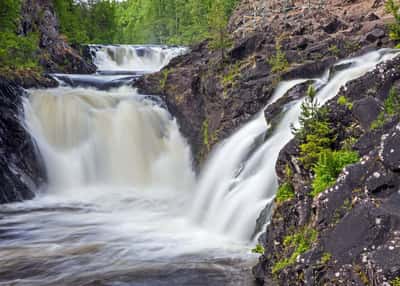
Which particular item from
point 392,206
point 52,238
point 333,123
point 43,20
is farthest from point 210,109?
point 43,20

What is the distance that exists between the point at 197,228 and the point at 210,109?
838 cm

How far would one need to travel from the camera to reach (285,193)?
8398mm

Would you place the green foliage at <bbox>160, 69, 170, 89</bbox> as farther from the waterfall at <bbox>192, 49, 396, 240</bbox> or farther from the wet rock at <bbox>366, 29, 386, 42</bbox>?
the wet rock at <bbox>366, 29, 386, 42</bbox>

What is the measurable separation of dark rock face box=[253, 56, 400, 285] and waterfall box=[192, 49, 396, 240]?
2740mm

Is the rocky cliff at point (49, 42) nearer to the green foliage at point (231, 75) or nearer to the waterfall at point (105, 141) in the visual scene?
the waterfall at point (105, 141)

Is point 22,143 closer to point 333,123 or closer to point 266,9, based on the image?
point 333,123

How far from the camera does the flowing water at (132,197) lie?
9.82 meters

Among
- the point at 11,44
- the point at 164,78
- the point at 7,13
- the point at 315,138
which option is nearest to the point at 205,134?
the point at 164,78

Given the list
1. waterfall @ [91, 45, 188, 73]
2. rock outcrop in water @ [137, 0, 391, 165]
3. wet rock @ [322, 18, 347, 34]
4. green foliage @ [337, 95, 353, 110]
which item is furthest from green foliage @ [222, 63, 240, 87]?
waterfall @ [91, 45, 188, 73]

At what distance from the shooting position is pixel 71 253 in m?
11.1

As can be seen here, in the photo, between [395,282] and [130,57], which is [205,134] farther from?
[130,57]

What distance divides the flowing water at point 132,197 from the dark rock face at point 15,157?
0.59 m

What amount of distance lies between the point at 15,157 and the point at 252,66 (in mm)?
10607

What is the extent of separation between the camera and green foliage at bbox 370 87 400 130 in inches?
281
